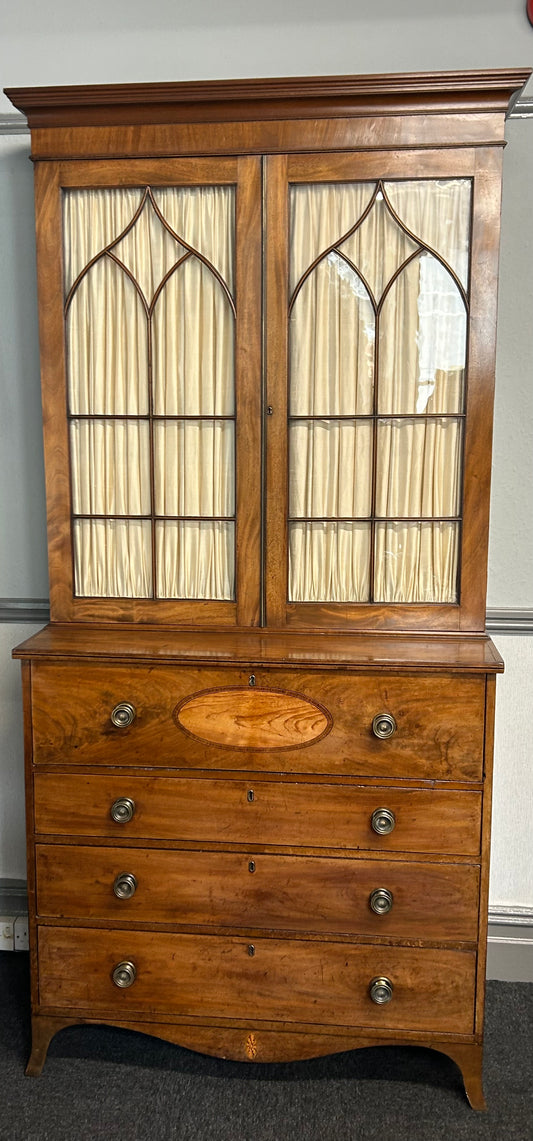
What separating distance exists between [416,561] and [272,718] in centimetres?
59

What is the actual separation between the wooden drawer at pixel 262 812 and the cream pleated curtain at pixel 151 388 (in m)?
0.54

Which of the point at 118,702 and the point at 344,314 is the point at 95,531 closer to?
the point at 118,702

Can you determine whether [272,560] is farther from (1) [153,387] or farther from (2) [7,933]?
(2) [7,933]

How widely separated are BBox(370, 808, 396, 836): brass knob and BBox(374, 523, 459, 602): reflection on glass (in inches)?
22.4

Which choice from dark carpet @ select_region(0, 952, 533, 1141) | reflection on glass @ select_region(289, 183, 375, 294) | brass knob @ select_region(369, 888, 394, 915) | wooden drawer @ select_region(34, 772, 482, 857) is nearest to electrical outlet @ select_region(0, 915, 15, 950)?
dark carpet @ select_region(0, 952, 533, 1141)

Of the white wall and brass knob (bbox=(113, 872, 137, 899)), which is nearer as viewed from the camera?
brass knob (bbox=(113, 872, 137, 899))

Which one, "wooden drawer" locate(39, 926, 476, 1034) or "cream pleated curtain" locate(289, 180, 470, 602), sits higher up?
"cream pleated curtain" locate(289, 180, 470, 602)

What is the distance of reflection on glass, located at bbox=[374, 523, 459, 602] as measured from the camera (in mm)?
2336

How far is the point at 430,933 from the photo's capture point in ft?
7.25

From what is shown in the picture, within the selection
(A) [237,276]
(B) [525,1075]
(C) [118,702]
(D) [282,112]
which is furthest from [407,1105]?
(D) [282,112]

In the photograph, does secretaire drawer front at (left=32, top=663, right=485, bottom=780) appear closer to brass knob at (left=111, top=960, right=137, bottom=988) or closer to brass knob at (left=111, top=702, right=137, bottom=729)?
brass knob at (left=111, top=702, right=137, bottom=729)

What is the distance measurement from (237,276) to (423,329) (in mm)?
510

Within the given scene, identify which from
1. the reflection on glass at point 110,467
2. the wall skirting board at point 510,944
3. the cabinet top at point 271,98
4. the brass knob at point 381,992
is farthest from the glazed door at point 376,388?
the wall skirting board at point 510,944

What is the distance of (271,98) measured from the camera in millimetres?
2156
